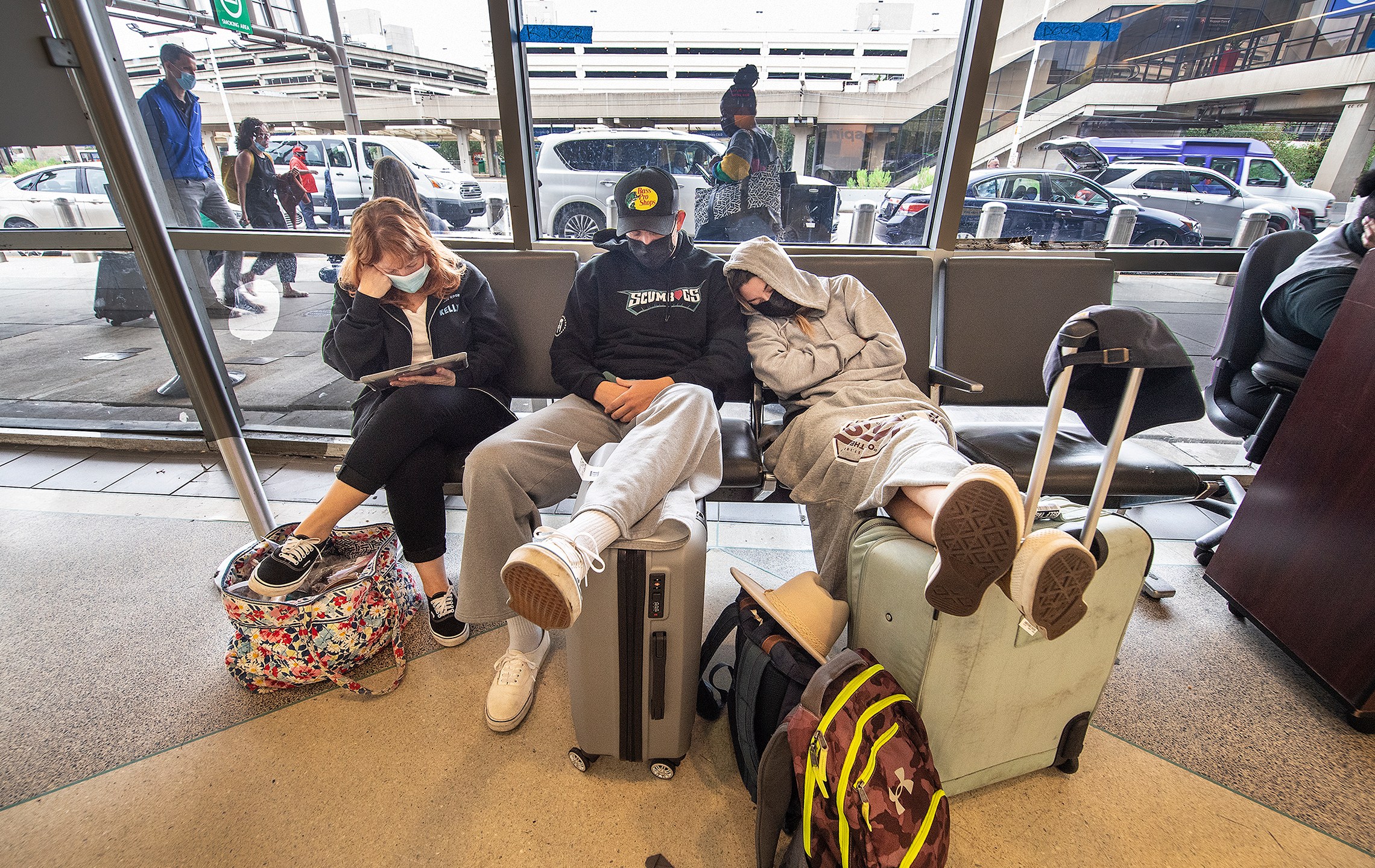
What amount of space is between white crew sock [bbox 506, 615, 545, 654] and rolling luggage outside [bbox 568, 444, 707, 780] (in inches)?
12.8

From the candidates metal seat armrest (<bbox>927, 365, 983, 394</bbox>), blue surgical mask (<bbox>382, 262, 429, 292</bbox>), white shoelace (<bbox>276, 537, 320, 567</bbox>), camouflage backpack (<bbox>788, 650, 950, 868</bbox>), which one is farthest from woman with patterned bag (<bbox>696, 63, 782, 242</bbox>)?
camouflage backpack (<bbox>788, 650, 950, 868</bbox>)

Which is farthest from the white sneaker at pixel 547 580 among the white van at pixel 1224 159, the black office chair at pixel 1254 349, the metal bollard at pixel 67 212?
the metal bollard at pixel 67 212

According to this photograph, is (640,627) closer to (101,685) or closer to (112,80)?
(101,685)

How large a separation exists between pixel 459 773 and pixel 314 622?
20.9 inches

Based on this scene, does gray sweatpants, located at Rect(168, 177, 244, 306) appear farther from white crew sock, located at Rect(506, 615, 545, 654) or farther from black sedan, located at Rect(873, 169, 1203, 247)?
black sedan, located at Rect(873, 169, 1203, 247)

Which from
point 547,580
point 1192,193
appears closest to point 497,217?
point 547,580

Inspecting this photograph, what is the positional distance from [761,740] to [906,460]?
675mm

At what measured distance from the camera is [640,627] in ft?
3.70

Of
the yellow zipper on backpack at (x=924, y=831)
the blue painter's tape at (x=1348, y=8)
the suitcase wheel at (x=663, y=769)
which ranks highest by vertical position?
the blue painter's tape at (x=1348, y=8)

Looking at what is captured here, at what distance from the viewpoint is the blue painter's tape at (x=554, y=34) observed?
2.02 meters

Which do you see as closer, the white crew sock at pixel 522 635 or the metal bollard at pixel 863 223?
the white crew sock at pixel 522 635

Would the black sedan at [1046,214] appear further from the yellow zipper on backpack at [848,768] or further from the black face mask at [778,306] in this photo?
the yellow zipper on backpack at [848,768]

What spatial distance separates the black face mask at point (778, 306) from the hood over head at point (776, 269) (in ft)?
0.06

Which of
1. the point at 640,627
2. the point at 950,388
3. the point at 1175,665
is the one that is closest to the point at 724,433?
the point at 640,627
